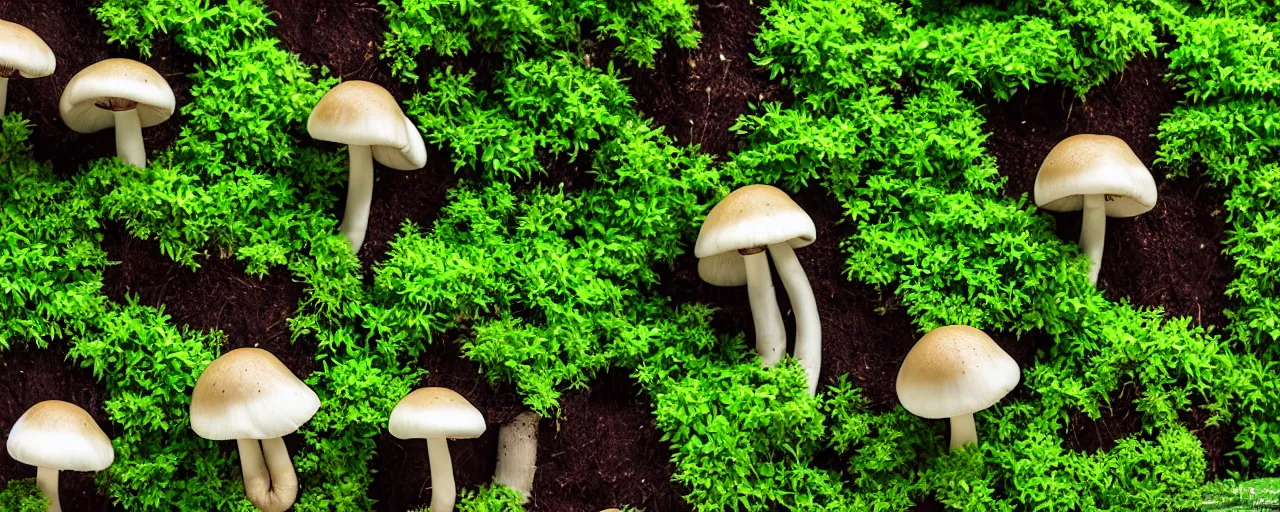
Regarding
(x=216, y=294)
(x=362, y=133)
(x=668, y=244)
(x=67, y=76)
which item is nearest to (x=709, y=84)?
(x=668, y=244)

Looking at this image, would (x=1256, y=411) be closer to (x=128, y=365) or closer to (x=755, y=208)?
(x=755, y=208)

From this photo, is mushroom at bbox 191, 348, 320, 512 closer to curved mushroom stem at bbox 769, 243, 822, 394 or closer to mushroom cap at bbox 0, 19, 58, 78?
mushroom cap at bbox 0, 19, 58, 78

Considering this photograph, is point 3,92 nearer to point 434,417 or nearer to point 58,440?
point 58,440

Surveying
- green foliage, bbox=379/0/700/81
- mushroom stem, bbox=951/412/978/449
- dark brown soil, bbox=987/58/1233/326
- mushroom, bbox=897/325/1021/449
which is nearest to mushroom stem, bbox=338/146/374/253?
green foliage, bbox=379/0/700/81

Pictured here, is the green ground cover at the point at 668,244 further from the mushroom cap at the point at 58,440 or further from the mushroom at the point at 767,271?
the mushroom cap at the point at 58,440

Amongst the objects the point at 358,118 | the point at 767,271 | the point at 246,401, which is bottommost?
the point at 246,401
